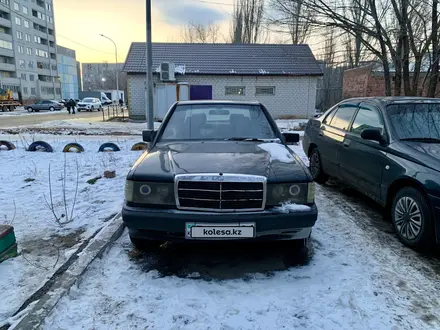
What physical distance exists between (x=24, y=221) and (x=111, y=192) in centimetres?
139

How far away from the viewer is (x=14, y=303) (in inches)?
97.2

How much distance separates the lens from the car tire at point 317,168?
5992mm

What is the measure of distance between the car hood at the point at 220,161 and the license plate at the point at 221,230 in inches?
17.7

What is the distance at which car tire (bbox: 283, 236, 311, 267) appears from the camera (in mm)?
3162

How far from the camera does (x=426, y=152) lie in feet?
11.2

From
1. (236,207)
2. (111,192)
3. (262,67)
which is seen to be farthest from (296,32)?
(236,207)

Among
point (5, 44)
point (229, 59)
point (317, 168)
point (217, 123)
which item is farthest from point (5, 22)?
point (217, 123)

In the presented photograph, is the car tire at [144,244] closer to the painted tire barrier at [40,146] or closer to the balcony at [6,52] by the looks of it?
the painted tire barrier at [40,146]

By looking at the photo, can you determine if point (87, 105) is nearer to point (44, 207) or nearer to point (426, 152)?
point (44, 207)

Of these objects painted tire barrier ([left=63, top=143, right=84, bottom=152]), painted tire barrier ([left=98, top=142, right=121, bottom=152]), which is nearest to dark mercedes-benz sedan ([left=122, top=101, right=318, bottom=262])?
painted tire barrier ([left=98, top=142, right=121, bottom=152])

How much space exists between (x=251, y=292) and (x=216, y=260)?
63cm

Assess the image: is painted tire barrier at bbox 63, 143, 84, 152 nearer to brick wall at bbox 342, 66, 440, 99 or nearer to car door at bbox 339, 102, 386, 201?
car door at bbox 339, 102, 386, 201

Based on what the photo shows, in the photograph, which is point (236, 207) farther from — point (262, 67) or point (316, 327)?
point (262, 67)

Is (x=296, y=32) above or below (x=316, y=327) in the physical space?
above
